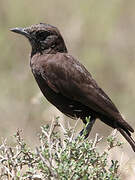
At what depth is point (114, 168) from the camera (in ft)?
17.8

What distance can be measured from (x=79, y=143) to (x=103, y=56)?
4.60 meters

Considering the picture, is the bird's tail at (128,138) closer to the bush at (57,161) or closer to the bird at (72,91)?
the bird at (72,91)

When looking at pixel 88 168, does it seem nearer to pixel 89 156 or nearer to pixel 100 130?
pixel 89 156

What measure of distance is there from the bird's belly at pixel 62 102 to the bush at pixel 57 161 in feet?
3.64

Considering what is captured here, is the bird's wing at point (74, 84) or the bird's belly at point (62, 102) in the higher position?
the bird's wing at point (74, 84)

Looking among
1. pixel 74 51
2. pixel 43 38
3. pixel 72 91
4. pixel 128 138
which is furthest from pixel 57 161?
pixel 74 51

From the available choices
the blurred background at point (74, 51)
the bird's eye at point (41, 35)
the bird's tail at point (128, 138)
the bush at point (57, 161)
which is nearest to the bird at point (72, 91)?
the bird's tail at point (128, 138)

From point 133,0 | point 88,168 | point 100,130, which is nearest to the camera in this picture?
point 88,168

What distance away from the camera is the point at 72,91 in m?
7.00

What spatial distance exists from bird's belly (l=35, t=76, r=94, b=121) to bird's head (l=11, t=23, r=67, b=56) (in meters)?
0.48

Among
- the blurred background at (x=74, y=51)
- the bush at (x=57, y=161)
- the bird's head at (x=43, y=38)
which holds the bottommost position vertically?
the bush at (x=57, y=161)

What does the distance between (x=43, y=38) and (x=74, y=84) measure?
0.62 metres

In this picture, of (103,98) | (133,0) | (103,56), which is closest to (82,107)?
(103,98)

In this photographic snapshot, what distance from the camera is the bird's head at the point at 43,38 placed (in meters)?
7.29
